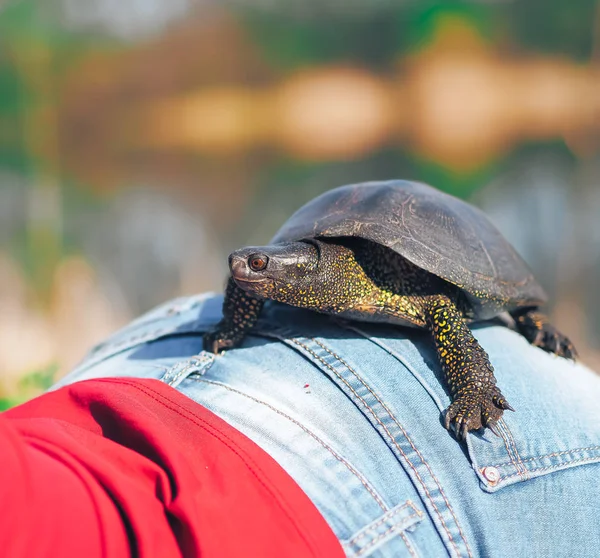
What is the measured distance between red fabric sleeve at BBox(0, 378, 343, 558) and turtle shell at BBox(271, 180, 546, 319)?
426mm

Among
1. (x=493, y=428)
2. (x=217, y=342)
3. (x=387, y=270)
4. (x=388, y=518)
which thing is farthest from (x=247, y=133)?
(x=388, y=518)

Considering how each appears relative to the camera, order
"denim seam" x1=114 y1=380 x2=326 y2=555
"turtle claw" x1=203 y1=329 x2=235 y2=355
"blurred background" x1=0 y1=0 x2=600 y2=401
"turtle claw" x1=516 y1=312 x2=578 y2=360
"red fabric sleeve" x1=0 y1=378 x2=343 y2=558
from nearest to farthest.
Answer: "red fabric sleeve" x1=0 y1=378 x2=343 y2=558
"denim seam" x1=114 y1=380 x2=326 y2=555
"turtle claw" x1=203 y1=329 x2=235 y2=355
"turtle claw" x1=516 y1=312 x2=578 y2=360
"blurred background" x1=0 y1=0 x2=600 y2=401

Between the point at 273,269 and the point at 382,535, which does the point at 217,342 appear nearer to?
the point at 273,269

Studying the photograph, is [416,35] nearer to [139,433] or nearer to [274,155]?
[274,155]

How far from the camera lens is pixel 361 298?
1026mm

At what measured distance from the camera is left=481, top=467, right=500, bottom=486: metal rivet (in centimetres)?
73

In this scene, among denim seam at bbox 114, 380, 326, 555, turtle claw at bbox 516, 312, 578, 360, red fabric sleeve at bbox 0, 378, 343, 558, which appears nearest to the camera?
red fabric sleeve at bbox 0, 378, 343, 558

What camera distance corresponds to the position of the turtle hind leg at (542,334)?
3.70 ft

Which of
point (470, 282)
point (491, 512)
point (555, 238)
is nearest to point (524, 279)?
point (470, 282)

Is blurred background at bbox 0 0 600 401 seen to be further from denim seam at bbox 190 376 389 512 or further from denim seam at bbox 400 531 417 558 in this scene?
denim seam at bbox 400 531 417 558

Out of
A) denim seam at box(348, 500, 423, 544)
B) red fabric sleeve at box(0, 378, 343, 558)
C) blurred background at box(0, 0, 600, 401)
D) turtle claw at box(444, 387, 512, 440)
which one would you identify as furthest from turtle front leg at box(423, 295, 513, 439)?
blurred background at box(0, 0, 600, 401)

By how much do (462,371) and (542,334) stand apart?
0.33 m

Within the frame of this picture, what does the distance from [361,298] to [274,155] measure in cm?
249

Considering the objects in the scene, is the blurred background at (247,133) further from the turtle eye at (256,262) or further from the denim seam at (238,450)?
the denim seam at (238,450)
